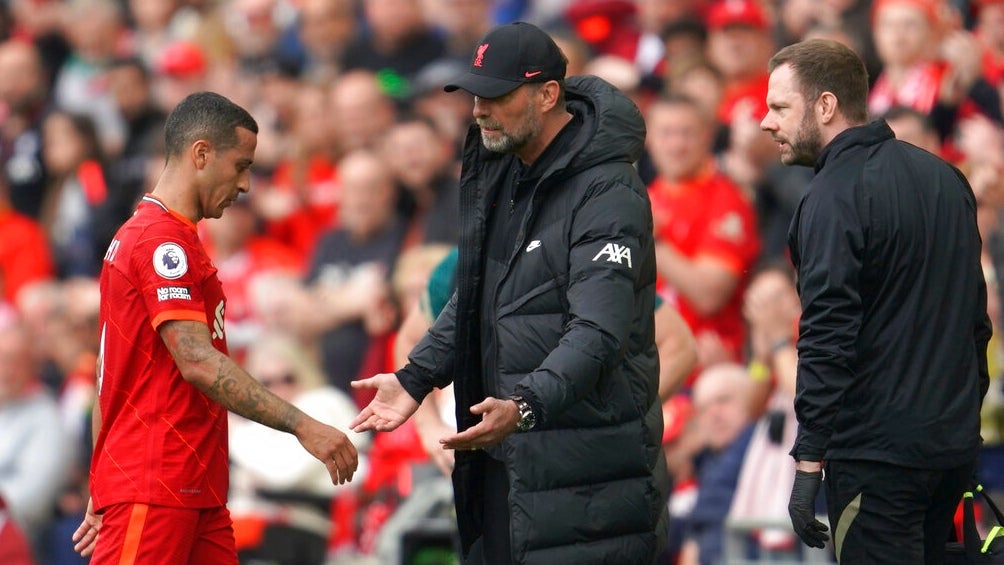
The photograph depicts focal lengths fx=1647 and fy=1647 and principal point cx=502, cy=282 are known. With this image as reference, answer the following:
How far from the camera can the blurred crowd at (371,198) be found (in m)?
8.91

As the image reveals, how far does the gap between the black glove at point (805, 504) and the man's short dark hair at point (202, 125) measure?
2202mm

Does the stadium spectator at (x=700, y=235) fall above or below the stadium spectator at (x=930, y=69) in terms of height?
below

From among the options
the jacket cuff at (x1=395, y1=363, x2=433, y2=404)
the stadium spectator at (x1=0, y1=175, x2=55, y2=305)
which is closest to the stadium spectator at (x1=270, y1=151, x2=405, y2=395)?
the stadium spectator at (x1=0, y1=175, x2=55, y2=305)

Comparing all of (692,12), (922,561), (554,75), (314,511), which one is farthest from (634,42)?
(922,561)

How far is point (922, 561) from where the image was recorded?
5086mm

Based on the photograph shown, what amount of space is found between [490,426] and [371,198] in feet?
21.1

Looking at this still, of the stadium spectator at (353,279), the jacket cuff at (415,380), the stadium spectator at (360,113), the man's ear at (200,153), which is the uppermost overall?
the stadium spectator at (360,113)

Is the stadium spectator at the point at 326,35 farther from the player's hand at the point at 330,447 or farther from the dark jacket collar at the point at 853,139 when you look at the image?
the dark jacket collar at the point at 853,139

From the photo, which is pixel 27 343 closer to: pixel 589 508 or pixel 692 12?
pixel 692 12

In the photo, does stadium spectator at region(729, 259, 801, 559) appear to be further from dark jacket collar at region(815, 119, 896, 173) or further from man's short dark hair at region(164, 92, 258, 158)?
man's short dark hair at region(164, 92, 258, 158)

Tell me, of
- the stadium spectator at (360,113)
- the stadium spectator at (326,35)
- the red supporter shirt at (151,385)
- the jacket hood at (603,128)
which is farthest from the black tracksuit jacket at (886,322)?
the stadium spectator at (326,35)

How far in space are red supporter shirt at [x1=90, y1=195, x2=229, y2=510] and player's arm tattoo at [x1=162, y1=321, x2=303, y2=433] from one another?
5 cm

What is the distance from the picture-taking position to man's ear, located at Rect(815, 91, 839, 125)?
17.3 ft

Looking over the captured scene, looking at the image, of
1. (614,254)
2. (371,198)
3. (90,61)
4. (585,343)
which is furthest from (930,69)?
(90,61)
